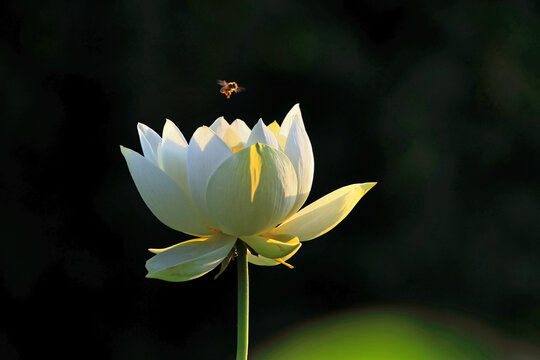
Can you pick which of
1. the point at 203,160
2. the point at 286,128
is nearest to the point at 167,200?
the point at 203,160

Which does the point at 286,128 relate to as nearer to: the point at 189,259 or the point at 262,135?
the point at 262,135

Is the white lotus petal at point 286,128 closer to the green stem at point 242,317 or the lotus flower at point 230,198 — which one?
the lotus flower at point 230,198

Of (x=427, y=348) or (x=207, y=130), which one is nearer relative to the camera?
(x=207, y=130)

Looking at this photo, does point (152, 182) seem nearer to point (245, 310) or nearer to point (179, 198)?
point (179, 198)

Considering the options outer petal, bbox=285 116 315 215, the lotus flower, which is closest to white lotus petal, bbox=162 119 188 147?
the lotus flower

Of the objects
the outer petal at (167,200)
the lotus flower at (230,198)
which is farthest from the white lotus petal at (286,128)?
the outer petal at (167,200)

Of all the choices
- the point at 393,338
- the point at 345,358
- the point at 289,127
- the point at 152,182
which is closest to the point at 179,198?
the point at 152,182

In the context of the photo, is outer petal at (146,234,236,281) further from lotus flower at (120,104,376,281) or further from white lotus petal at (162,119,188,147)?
white lotus petal at (162,119,188,147)
